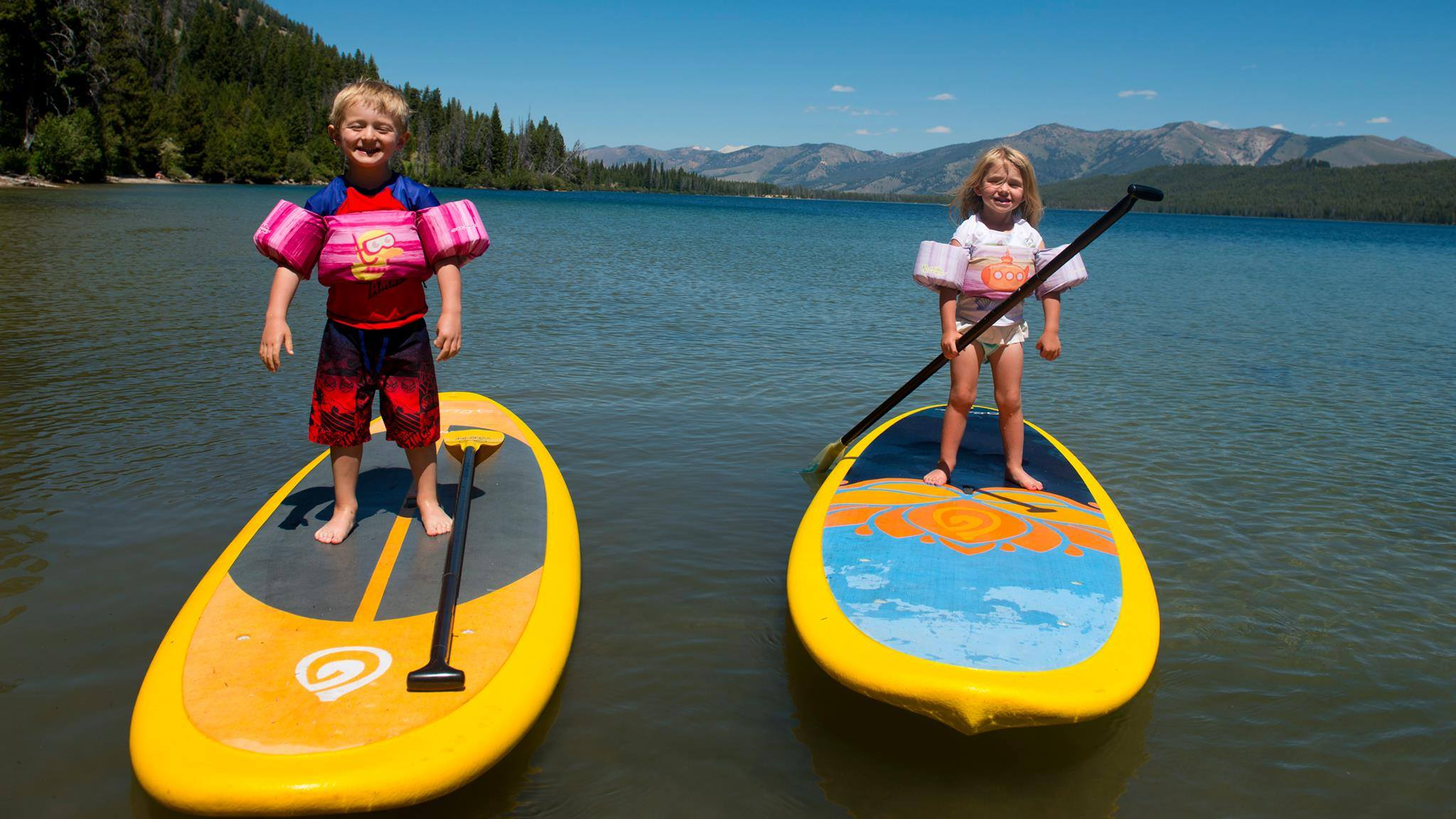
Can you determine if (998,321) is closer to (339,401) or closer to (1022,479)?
(1022,479)

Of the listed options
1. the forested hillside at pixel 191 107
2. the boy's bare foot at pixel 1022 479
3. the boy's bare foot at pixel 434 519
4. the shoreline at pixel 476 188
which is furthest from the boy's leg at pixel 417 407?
the forested hillside at pixel 191 107

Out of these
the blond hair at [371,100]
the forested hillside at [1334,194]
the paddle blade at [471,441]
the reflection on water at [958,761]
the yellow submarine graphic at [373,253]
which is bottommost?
the reflection on water at [958,761]

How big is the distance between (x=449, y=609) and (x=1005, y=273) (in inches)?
137

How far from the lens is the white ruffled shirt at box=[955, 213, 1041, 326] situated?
16.5 feet

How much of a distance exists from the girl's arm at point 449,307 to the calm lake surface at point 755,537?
62.4 inches

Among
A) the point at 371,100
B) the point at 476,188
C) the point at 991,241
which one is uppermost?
the point at 476,188

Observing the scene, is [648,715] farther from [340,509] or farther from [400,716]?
[340,509]

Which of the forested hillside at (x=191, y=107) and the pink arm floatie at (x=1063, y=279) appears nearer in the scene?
the pink arm floatie at (x=1063, y=279)

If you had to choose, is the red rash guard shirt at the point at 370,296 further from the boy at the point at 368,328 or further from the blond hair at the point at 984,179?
the blond hair at the point at 984,179

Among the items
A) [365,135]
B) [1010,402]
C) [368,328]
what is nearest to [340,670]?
[368,328]

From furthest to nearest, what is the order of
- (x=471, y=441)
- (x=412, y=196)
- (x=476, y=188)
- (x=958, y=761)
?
(x=476, y=188) < (x=471, y=441) < (x=412, y=196) < (x=958, y=761)

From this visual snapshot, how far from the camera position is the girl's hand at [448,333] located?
3.92 metres

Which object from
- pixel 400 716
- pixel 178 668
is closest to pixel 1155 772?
pixel 400 716

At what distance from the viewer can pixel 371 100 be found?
3807 millimetres
